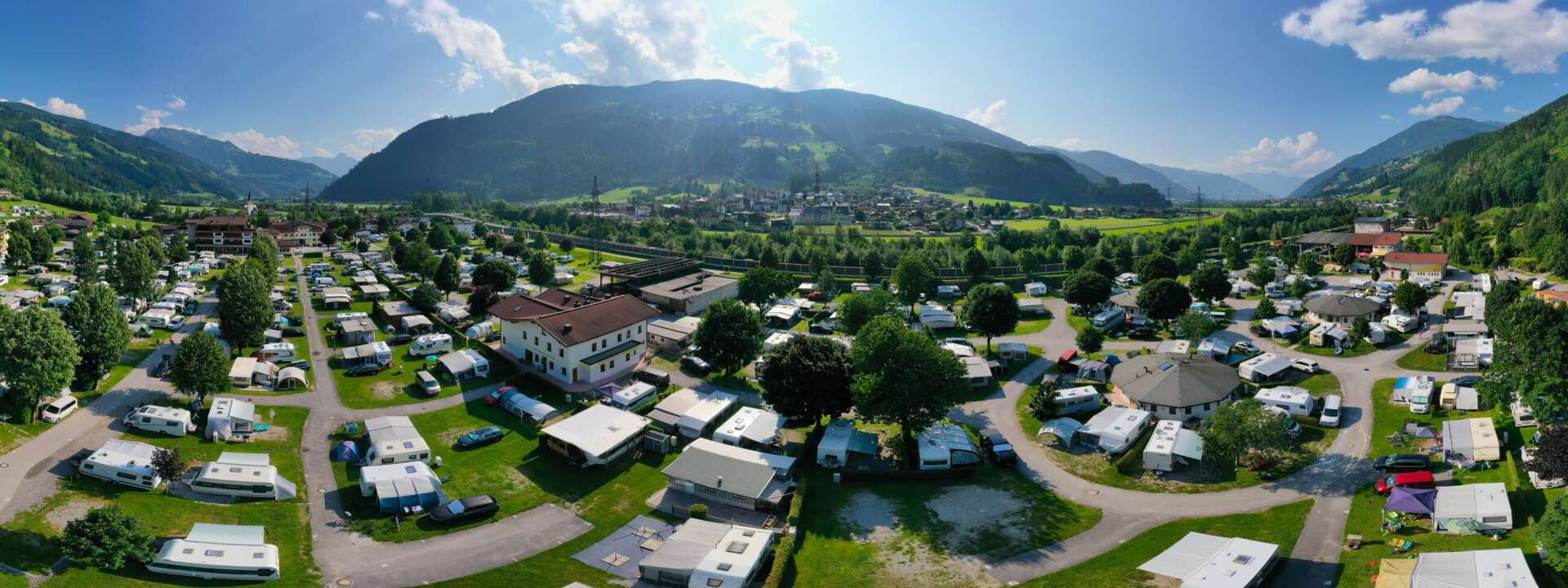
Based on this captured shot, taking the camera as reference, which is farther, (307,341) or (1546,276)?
→ (1546,276)

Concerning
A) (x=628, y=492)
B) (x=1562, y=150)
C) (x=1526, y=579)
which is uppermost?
(x=1562, y=150)

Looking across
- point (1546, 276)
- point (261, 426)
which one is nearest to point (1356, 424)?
point (261, 426)

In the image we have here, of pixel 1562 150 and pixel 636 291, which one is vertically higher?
pixel 1562 150

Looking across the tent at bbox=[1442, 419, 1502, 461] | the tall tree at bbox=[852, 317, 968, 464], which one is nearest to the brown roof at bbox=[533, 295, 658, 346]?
the tall tree at bbox=[852, 317, 968, 464]

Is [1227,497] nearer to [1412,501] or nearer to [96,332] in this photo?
[1412,501]

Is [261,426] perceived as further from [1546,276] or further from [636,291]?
[1546,276]

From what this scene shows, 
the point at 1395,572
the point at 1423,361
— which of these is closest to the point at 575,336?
the point at 1395,572
